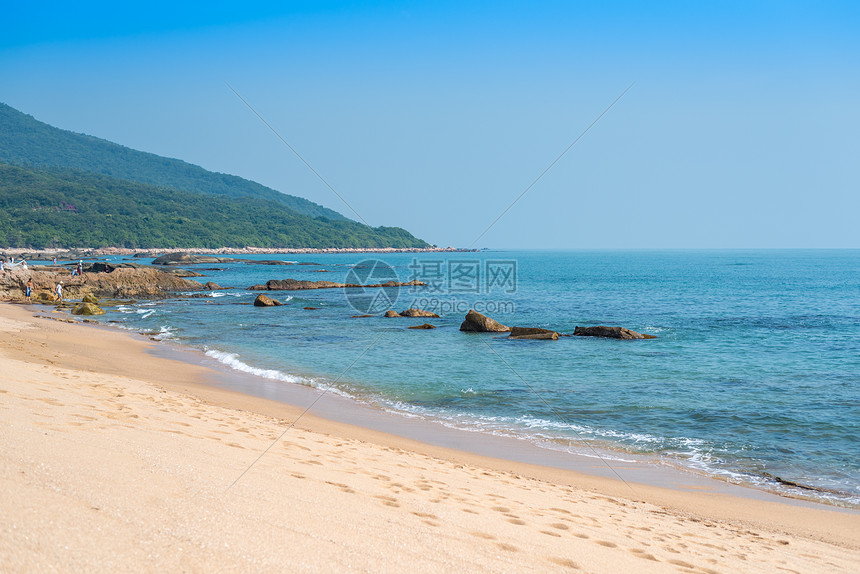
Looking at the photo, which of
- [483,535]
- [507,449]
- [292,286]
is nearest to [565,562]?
[483,535]

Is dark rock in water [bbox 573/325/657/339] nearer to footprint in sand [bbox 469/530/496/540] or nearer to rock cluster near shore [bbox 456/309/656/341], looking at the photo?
rock cluster near shore [bbox 456/309/656/341]

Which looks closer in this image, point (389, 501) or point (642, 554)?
point (642, 554)

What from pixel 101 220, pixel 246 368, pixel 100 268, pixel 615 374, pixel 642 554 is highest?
pixel 101 220

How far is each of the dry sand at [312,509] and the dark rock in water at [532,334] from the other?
14334 millimetres

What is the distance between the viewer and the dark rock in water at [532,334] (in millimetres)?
23359

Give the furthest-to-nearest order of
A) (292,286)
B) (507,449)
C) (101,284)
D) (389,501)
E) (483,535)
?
(292,286)
(101,284)
(507,449)
(389,501)
(483,535)

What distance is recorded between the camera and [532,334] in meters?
23.6

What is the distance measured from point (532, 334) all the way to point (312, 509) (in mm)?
19572

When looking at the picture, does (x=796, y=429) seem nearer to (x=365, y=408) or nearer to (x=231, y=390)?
(x=365, y=408)

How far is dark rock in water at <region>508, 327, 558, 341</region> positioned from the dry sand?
14334mm

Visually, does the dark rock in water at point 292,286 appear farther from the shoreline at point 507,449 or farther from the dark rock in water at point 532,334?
the shoreline at point 507,449

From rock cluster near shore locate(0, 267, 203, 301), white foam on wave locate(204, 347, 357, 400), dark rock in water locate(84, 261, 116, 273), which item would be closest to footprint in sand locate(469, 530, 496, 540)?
white foam on wave locate(204, 347, 357, 400)

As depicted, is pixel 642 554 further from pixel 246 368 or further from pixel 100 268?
pixel 100 268

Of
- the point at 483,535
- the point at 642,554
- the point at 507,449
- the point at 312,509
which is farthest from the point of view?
the point at 507,449
